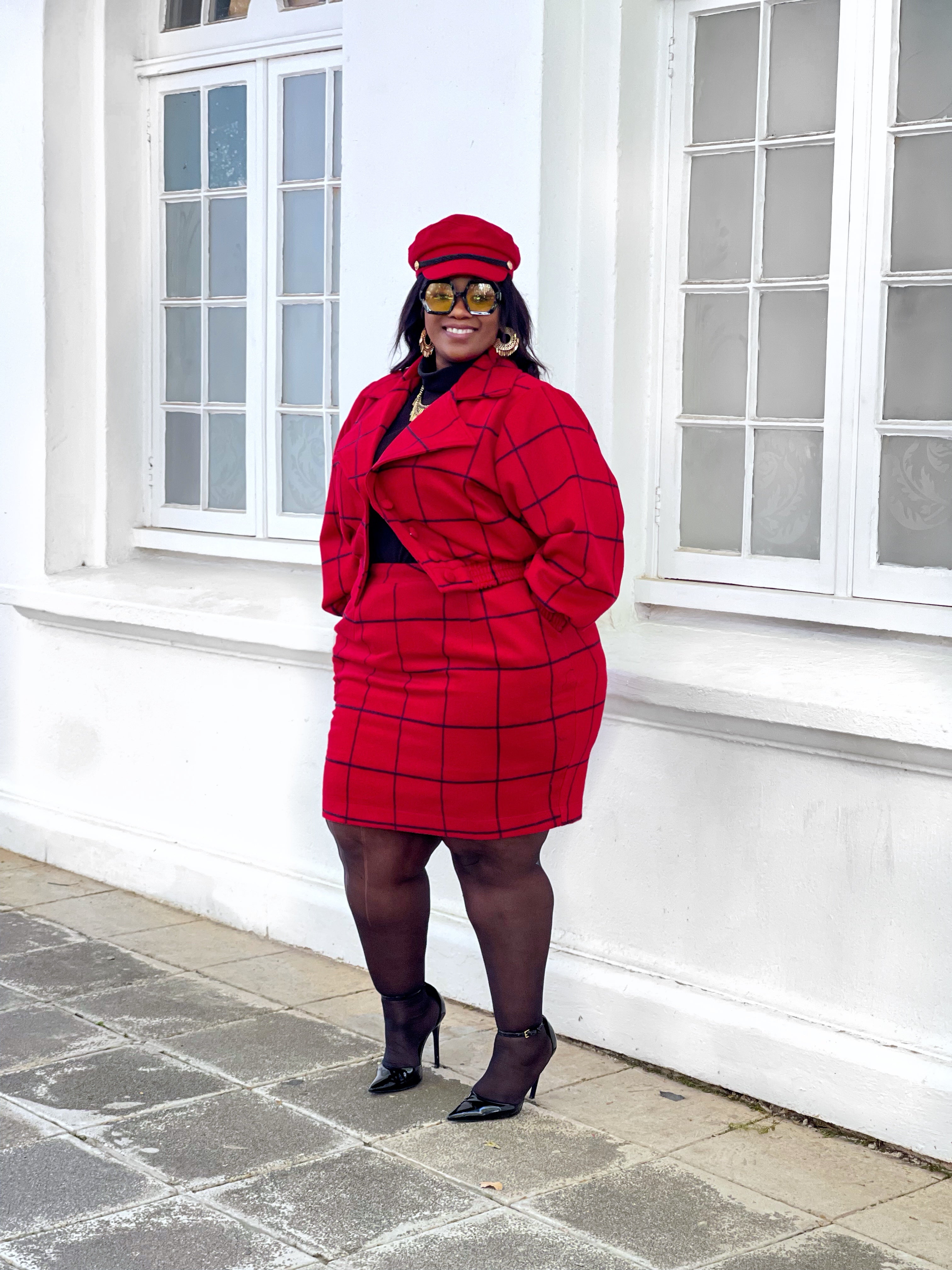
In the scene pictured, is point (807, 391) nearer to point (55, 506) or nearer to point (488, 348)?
point (488, 348)

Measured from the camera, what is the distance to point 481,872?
3.53 meters

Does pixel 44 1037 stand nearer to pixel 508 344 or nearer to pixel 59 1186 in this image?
pixel 59 1186

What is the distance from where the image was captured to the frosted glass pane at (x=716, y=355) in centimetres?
414

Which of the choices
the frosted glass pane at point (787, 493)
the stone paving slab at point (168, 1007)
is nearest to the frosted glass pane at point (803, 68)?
the frosted glass pane at point (787, 493)

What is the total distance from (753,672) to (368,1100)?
1.37m

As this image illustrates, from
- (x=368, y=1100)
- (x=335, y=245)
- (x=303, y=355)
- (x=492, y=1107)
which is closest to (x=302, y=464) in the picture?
(x=303, y=355)

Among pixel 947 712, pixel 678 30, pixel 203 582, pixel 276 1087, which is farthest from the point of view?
pixel 203 582

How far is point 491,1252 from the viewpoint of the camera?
298 cm

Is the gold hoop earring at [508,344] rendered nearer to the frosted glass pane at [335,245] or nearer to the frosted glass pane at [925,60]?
the frosted glass pane at [925,60]

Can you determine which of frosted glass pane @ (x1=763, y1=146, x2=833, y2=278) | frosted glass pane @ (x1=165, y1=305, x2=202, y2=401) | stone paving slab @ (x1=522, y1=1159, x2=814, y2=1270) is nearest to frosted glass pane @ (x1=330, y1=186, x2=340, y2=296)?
frosted glass pane @ (x1=165, y1=305, x2=202, y2=401)

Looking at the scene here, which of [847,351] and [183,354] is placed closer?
[847,351]

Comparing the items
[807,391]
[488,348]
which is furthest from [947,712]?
[488,348]

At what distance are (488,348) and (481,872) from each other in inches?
45.7

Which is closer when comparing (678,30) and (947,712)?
(947,712)
